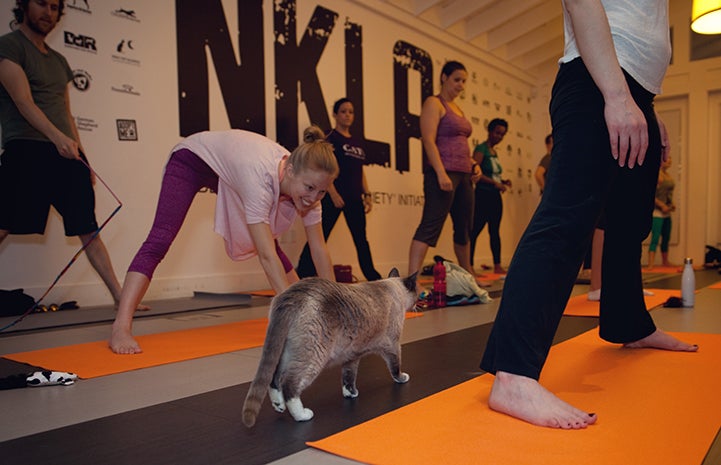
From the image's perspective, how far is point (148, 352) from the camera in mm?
2268

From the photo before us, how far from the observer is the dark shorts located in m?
3.20

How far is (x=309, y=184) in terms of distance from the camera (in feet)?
6.73

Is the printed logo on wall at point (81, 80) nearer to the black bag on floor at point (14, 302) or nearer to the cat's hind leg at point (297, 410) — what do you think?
the black bag on floor at point (14, 302)

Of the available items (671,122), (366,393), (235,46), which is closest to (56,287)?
(235,46)

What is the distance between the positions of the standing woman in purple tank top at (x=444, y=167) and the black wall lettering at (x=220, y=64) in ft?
5.67

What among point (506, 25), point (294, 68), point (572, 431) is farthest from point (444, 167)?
point (506, 25)

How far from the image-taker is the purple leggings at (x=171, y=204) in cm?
235

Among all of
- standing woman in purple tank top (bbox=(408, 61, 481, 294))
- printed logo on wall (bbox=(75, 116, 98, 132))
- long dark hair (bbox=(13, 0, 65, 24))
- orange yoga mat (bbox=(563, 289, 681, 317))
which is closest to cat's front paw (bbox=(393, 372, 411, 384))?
orange yoga mat (bbox=(563, 289, 681, 317))

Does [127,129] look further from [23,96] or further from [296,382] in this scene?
[296,382]

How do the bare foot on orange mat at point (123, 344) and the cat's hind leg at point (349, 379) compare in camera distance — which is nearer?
the cat's hind leg at point (349, 379)

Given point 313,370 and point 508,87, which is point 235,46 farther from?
point 508,87

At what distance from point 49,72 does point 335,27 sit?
3.23m

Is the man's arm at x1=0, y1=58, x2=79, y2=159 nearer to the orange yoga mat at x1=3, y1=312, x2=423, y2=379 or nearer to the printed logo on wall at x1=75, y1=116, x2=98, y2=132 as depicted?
the printed logo on wall at x1=75, y1=116, x2=98, y2=132

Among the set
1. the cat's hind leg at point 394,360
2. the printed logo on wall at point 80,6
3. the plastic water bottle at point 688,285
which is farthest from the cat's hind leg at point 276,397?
the printed logo on wall at point 80,6
